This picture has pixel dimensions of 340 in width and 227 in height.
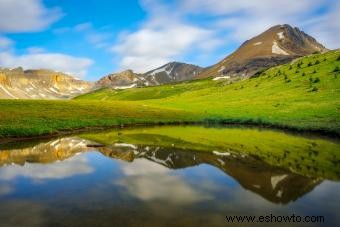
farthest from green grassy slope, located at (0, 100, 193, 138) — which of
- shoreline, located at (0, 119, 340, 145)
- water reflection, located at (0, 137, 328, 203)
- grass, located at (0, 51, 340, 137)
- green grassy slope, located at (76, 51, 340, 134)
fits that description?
green grassy slope, located at (76, 51, 340, 134)

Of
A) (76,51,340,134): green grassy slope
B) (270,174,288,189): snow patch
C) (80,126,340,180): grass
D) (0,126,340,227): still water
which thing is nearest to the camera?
(0,126,340,227): still water

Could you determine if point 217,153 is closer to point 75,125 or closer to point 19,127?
point 19,127

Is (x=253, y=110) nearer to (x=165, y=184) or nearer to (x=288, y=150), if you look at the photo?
(x=288, y=150)

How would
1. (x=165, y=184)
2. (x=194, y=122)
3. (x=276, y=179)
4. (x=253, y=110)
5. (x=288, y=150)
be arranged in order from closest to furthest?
(x=165, y=184) < (x=276, y=179) < (x=288, y=150) < (x=194, y=122) < (x=253, y=110)

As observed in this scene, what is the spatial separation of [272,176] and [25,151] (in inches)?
759

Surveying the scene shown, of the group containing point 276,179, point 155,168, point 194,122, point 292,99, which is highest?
point 292,99

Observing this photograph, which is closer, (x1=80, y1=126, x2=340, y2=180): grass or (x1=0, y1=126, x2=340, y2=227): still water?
(x1=0, y1=126, x2=340, y2=227): still water

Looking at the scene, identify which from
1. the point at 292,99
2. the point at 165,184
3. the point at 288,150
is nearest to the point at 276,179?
the point at 165,184

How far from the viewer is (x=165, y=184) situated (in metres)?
18.8

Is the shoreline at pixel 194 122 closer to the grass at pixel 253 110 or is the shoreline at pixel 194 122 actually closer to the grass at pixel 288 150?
the grass at pixel 253 110

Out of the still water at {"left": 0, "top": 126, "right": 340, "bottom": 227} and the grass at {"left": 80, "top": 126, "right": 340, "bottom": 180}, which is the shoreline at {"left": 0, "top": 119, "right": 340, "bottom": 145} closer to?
the grass at {"left": 80, "top": 126, "right": 340, "bottom": 180}

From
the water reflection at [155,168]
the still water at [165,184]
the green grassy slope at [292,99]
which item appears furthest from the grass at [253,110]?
the still water at [165,184]

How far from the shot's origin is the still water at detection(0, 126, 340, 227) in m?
13.6

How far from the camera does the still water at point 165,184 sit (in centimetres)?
1364
